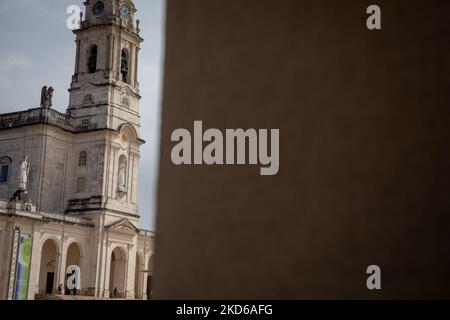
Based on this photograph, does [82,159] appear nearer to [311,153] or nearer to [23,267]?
[23,267]

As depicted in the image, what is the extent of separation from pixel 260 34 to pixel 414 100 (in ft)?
2.81

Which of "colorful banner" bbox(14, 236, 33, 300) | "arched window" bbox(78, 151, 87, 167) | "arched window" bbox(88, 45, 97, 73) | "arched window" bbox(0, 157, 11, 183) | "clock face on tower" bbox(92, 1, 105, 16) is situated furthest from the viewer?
"clock face on tower" bbox(92, 1, 105, 16)

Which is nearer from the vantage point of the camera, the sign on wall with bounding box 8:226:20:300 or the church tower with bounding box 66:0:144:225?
the sign on wall with bounding box 8:226:20:300

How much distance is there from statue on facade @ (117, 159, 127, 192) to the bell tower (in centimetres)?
192

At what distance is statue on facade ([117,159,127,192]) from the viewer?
30161mm

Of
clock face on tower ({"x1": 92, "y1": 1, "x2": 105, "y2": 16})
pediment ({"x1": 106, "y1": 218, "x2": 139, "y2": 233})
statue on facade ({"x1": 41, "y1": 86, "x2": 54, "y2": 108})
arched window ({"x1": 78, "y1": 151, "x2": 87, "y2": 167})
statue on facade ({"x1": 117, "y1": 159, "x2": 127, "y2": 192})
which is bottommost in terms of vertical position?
pediment ({"x1": 106, "y1": 218, "x2": 139, "y2": 233})

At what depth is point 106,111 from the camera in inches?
1185

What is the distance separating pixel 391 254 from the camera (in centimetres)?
285

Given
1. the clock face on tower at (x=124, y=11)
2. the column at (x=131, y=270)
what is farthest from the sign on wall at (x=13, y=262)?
the clock face on tower at (x=124, y=11)

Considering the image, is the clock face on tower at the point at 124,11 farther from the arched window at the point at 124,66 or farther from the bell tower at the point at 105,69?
the arched window at the point at 124,66

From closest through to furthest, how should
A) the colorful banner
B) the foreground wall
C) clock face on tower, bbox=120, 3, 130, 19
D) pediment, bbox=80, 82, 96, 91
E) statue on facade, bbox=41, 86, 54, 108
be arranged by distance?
the foreground wall < the colorful banner < statue on facade, bbox=41, 86, 54, 108 < pediment, bbox=80, 82, 96, 91 < clock face on tower, bbox=120, 3, 130, 19

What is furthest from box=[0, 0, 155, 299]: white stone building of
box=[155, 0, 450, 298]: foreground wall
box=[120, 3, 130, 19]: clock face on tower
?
box=[155, 0, 450, 298]: foreground wall

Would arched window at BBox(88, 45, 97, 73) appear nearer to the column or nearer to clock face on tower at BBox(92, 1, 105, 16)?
clock face on tower at BBox(92, 1, 105, 16)

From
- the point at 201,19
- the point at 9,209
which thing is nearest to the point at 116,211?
the point at 9,209
